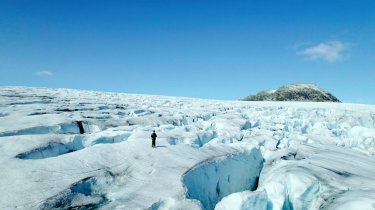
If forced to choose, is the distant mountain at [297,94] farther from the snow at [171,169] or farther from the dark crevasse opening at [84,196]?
the dark crevasse opening at [84,196]

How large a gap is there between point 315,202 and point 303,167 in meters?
1.84

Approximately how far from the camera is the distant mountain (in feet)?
184

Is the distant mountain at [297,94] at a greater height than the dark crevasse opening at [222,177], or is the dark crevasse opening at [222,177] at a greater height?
the distant mountain at [297,94]

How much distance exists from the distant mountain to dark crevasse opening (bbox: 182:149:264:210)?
44.8 meters

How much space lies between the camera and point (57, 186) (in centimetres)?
755

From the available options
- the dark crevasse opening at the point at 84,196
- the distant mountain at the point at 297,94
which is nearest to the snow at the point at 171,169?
the dark crevasse opening at the point at 84,196

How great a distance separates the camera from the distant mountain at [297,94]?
2202 inches

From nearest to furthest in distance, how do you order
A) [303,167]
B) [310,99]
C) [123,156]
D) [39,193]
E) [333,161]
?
[39,193], [123,156], [303,167], [333,161], [310,99]

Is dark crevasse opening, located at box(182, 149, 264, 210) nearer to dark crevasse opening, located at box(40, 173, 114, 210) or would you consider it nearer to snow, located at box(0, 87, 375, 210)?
snow, located at box(0, 87, 375, 210)

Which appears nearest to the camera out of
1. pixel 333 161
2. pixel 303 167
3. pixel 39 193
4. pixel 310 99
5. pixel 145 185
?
pixel 39 193

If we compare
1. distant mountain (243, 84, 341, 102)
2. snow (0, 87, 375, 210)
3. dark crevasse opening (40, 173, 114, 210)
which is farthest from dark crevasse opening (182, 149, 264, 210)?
distant mountain (243, 84, 341, 102)

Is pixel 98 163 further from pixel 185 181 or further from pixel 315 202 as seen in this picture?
pixel 315 202

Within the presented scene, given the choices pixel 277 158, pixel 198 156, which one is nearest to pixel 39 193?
pixel 198 156

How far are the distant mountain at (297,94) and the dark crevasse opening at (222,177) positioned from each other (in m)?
44.8
